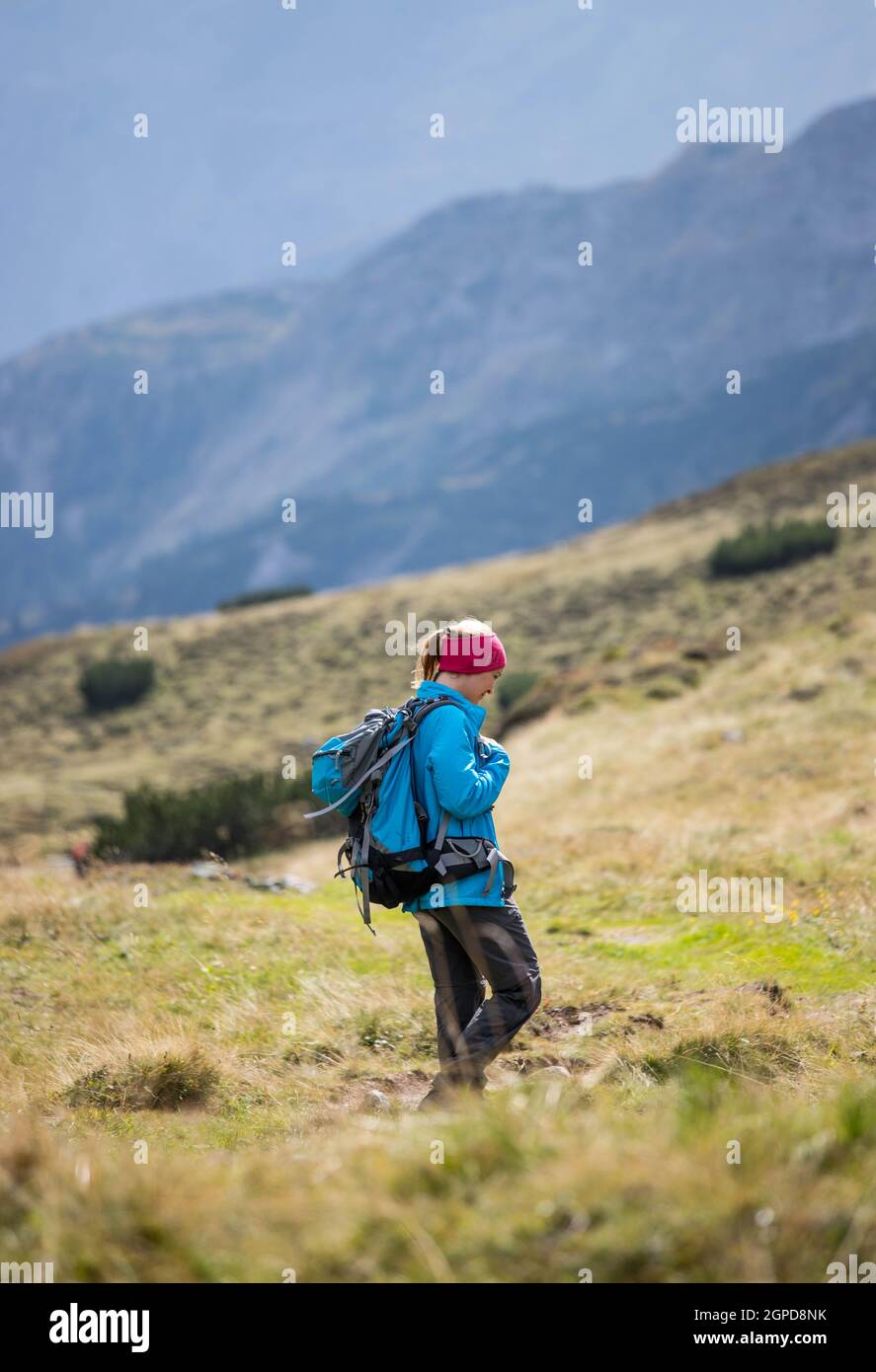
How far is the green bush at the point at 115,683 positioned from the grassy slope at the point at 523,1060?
25989 millimetres

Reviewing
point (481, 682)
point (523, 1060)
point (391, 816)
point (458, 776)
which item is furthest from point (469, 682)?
point (523, 1060)

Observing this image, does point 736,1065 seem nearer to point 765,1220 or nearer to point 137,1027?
point 765,1220

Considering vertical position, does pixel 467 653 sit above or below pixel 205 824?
above

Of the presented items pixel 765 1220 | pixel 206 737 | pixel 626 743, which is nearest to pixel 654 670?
pixel 626 743

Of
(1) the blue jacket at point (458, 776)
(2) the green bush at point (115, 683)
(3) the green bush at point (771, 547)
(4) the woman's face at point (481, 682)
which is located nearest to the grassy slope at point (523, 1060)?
(1) the blue jacket at point (458, 776)

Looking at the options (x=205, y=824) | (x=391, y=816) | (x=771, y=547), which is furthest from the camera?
(x=771, y=547)

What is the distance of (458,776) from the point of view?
4301 millimetres

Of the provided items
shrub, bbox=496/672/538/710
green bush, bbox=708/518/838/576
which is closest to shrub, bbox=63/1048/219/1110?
shrub, bbox=496/672/538/710

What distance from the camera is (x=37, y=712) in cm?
Answer: 4294

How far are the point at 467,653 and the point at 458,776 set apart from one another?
550mm

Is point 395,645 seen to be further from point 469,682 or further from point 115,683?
point 469,682

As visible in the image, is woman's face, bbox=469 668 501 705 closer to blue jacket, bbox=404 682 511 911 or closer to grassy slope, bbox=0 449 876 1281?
blue jacket, bbox=404 682 511 911

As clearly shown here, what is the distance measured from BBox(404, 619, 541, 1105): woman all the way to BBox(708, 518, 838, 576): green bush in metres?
35.4

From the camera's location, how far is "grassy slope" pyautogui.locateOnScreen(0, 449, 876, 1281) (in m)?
2.79
